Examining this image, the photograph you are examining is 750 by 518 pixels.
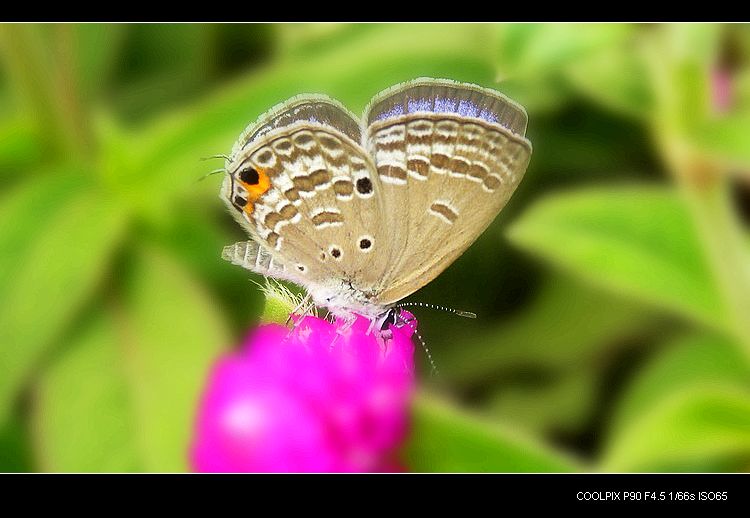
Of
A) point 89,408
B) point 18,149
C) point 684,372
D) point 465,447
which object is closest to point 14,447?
point 89,408

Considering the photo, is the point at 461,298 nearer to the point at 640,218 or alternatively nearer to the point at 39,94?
the point at 640,218

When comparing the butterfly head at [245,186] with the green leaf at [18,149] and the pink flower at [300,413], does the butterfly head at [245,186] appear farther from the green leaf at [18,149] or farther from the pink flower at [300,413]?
the green leaf at [18,149]

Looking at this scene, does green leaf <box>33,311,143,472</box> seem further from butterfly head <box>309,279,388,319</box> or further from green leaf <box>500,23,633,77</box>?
green leaf <box>500,23,633,77</box>

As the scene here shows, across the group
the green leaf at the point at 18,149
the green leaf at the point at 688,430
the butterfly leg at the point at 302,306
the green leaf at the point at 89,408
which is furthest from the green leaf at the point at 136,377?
the green leaf at the point at 688,430

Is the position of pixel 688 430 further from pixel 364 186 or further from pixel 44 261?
pixel 44 261

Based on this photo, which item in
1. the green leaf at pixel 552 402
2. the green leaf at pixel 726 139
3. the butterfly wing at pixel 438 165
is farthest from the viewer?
the green leaf at pixel 552 402
